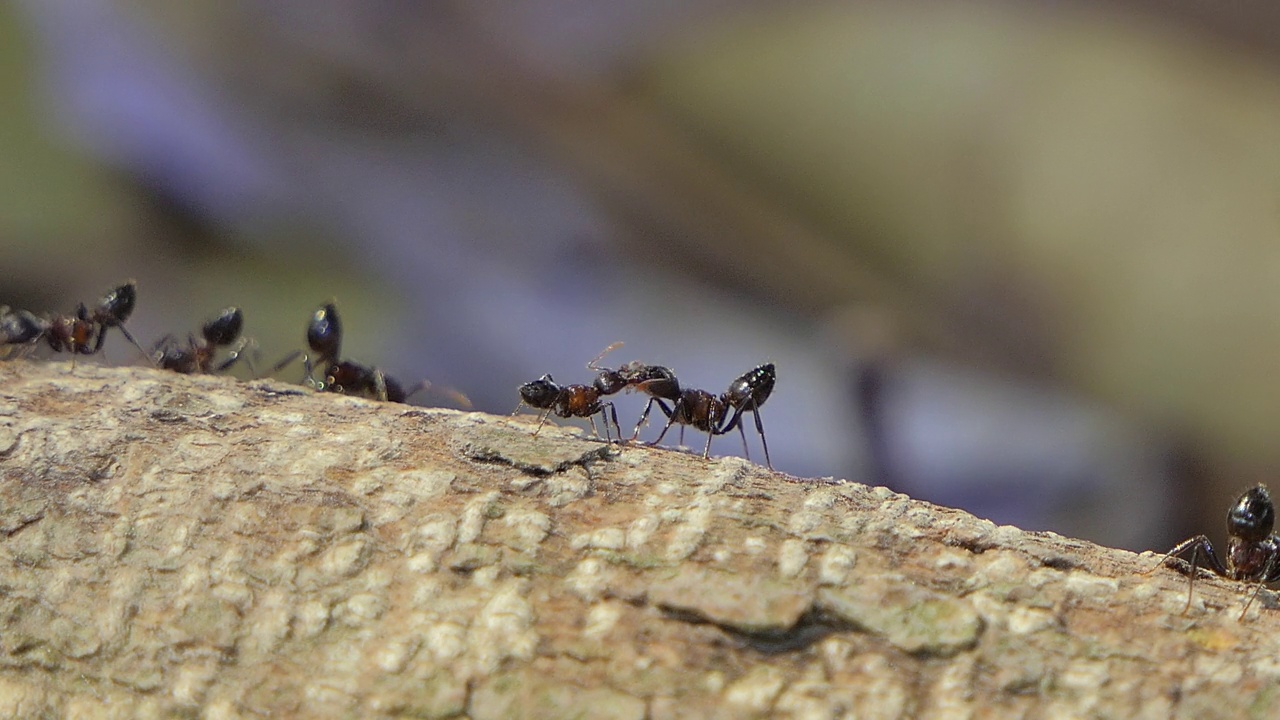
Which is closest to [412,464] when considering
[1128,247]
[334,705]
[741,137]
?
[334,705]

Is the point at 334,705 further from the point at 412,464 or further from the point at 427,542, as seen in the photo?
the point at 412,464

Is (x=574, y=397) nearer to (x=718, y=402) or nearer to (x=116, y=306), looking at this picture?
(x=718, y=402)

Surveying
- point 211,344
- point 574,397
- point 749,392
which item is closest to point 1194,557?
point 749,392

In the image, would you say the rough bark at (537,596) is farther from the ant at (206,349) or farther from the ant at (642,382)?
the ant at (206,349)

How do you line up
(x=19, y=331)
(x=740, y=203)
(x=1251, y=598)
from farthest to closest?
(x=740, y=203)
(x=19, y=331)
(x=1251, y=598)

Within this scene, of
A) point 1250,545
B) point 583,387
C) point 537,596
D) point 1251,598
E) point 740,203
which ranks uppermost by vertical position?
point 740,203

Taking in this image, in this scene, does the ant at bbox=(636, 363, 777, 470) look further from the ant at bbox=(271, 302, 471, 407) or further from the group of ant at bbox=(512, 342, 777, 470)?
the ant at bbox=(271, 302, 471, 407)

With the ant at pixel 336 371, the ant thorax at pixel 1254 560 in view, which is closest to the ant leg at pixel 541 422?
the ant at pixel 336 371
